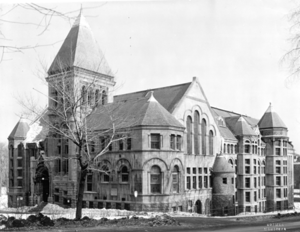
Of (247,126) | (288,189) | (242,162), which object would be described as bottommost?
(288,189)

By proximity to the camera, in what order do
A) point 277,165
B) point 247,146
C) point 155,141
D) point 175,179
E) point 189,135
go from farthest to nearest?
point 277,165 < point 247,146 < point 189,135 < point 175,179 < point 155,141

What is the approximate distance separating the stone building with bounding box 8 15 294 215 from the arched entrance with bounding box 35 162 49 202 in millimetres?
107

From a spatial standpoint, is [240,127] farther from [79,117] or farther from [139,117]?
[79,117]

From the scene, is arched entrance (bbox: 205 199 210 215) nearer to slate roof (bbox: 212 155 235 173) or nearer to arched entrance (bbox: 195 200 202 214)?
arched entrance (bbox: 195 200 202 214)

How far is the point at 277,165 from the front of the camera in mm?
46594

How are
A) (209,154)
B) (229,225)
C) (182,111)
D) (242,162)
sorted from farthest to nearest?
1. (242,162)
2. (209,154)
3. (182,111)
4. (229,225)

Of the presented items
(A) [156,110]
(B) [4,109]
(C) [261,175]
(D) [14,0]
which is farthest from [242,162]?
(D) [14,0]

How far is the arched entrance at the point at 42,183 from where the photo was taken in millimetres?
38438

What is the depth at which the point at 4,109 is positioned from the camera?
22.9 m

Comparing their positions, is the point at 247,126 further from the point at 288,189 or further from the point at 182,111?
the point at 182,111

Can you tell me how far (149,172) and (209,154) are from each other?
11.1 metres

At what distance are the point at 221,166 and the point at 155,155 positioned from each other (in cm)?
1108

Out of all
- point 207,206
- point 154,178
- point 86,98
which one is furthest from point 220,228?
point 207,206

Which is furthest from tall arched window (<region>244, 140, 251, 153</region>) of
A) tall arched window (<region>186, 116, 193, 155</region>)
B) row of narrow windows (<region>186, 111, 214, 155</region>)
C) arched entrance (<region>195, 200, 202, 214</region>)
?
arched entrance (<region>195, 200, 202, 214</region>)
